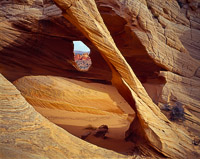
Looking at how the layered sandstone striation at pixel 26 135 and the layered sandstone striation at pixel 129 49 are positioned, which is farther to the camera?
the layered sandstone striation at pixel 129 49

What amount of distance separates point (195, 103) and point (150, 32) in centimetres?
310

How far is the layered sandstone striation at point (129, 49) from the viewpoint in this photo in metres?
3.43

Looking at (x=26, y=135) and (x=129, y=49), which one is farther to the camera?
(x=129, y=49)

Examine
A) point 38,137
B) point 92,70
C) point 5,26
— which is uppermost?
point 5,26

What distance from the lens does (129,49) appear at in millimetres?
8719

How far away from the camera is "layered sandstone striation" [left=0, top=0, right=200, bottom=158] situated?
11.2 ft

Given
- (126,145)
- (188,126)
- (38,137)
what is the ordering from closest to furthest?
(38,137)
(126,145)
(188,126)

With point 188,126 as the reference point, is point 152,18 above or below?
above

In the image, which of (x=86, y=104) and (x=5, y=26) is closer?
(x=86, y=104)

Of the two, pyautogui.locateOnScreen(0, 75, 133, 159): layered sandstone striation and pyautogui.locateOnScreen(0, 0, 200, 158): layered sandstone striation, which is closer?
pyautogui.locateOnScreen(0, 75, 133, 159): layered sandstone striation

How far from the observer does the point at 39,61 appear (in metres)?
10.4

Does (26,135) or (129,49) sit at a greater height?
(26,135)

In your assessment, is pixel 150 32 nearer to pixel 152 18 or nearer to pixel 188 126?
pixel 152 18

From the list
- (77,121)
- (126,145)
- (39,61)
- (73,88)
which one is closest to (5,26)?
(39,61)
